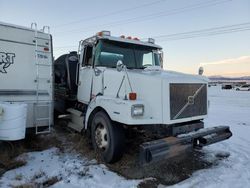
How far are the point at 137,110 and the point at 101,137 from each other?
137 centimetres

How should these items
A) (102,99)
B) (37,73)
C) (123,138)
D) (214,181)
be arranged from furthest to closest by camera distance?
(37,73)
(102,99)
(123,138)
(214,181)

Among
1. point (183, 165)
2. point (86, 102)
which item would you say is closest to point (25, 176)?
point (86, 102)

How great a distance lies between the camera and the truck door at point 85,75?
643 centimetres

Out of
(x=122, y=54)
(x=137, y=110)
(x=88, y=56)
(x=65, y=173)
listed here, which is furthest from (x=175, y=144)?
(x=88, y=56)

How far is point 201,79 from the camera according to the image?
5387 millimetres

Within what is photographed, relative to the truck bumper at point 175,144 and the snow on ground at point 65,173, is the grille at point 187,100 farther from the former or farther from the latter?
the snow on ground at point 65,173

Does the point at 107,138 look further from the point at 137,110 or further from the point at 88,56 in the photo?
the point at 88,56

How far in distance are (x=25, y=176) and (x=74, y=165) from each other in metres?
0.98

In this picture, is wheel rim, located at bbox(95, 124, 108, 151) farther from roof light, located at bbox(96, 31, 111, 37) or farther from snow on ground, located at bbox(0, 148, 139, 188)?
roof light, located at bbox(96, 31, 111, 37)

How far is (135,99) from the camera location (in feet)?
15.5

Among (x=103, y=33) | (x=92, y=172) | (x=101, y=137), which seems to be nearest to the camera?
(x=92, y=172)

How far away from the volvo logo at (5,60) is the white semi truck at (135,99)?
5.80 ft

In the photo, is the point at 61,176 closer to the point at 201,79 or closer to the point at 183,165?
the point at 183,165

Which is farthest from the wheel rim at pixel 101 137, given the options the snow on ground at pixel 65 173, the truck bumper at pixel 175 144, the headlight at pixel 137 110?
the truck bumper at pixel 175 144
